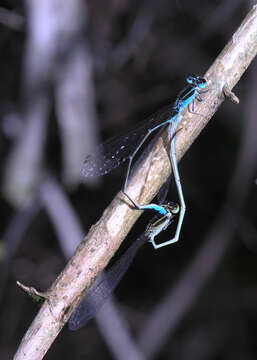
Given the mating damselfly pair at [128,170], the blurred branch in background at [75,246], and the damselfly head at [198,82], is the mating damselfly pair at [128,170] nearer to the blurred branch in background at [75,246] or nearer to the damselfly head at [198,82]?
the damselfly head at [198,82]

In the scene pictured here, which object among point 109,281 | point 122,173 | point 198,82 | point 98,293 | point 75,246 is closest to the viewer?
point 198,82

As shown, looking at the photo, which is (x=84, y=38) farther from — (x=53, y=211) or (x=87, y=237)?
(x=87, y=237)

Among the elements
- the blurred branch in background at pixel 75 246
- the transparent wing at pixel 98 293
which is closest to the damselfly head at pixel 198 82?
the transparent wing at pixel 98 293

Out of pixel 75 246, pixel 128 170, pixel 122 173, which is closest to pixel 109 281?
pixel 128 170

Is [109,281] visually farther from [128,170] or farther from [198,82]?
[198,82]

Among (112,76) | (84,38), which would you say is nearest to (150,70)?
(112,76)

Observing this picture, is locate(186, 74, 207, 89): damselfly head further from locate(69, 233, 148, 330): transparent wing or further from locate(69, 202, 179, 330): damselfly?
locate(69, 233, 148, 330): transparent wing
